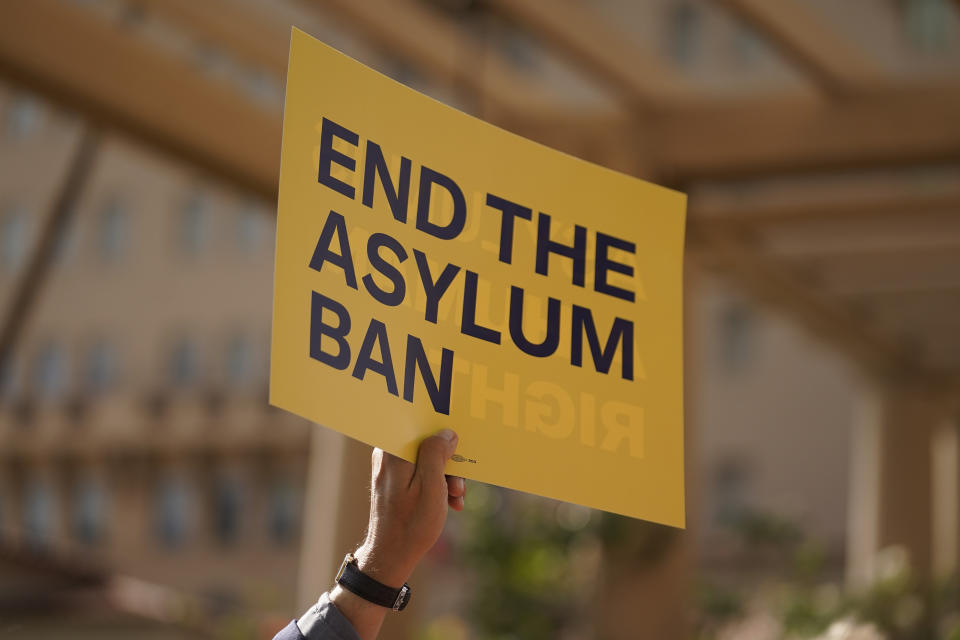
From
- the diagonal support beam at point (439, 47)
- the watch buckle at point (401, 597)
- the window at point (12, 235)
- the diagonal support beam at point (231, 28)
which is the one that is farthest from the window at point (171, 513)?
the watch buckle at point (401, 597)

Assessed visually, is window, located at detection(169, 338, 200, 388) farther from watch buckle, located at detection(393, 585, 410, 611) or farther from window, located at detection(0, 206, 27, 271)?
watch buckle, located at detection(393, 585, 410, 611)

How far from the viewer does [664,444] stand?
1448mm

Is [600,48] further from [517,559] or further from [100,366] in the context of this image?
[100,366]

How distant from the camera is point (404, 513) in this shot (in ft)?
4.03

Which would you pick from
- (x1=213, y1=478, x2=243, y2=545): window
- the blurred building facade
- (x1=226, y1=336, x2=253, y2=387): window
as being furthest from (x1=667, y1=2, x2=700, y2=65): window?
(x1=213, y1=478, x2=243, y2=545): window

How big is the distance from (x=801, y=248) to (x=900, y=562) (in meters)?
2.71

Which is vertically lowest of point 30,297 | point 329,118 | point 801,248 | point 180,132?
point 329,118

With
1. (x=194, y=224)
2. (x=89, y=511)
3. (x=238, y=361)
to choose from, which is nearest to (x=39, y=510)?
(x=89, y=511)

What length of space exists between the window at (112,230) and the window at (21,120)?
10.1 feet

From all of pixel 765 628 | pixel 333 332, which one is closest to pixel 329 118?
pixel 333 332

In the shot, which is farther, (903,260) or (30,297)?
(903,260)

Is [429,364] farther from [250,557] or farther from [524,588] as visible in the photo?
[250,557]

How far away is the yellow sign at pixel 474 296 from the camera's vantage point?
1.25 m

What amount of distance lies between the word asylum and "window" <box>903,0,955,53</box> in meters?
16.0
